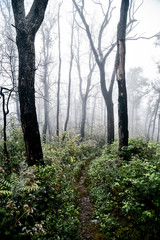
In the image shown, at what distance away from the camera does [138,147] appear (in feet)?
20.6

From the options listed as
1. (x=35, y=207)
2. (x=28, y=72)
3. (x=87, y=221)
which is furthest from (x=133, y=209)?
(x=28, y=72)

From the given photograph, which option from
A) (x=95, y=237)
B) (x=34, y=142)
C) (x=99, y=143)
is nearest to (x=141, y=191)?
(x=95, y=237)

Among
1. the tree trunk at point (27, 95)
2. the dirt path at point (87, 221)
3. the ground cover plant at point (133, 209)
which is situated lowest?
the dirt path at point (87, 221)

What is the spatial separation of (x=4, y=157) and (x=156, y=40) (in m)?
19.7

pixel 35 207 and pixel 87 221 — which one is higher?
pixel 35 207

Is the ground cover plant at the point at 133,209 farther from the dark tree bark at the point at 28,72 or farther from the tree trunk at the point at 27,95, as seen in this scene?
the tree trunk at the point at 27,95

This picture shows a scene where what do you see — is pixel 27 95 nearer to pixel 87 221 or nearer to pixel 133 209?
pixel 87 221

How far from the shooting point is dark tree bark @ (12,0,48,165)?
4.28 m

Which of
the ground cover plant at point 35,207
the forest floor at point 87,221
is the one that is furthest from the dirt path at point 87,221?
the ground cover plant at point 35,207

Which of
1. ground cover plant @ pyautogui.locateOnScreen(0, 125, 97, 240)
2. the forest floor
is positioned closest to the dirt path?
the forest floor

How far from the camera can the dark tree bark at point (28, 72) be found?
14.0 feet

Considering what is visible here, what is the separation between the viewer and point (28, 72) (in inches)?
170

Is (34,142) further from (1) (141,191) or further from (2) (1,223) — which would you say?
(1) (141,191)

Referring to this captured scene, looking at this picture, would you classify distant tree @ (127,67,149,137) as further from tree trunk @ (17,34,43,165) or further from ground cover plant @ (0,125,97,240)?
ground cover plant @ (0,125,97,240)
